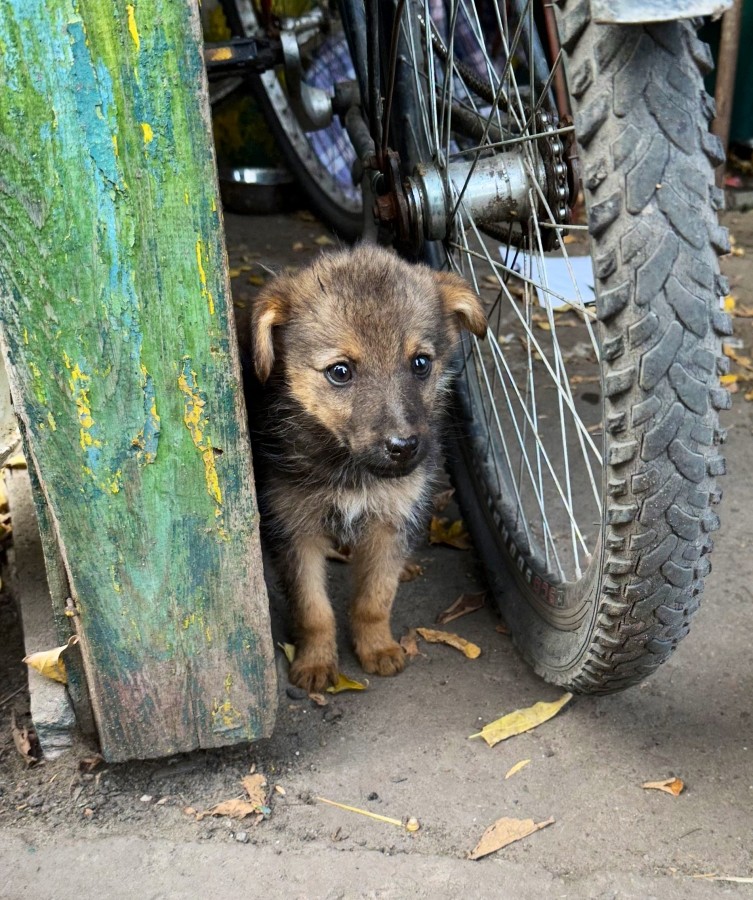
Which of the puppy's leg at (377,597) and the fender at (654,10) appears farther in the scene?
the puppy's leg at (377,597)

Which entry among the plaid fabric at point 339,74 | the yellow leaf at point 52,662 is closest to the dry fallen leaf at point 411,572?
the yellow leaf at point 52,662

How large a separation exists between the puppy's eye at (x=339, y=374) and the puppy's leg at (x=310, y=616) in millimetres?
554

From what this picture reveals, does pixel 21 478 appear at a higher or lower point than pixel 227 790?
higher

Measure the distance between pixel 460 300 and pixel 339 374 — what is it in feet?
1.53

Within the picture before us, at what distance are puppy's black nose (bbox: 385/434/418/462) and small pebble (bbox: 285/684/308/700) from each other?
0.87 meters

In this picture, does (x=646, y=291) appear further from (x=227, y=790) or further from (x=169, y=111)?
(x=227, y=790)

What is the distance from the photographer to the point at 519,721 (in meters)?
2.90

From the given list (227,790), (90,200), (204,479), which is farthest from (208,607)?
(90,200)

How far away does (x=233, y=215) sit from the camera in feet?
20.5

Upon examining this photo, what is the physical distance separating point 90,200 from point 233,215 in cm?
442

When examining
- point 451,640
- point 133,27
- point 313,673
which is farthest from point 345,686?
point 133,27

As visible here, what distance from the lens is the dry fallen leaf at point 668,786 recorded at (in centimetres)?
264

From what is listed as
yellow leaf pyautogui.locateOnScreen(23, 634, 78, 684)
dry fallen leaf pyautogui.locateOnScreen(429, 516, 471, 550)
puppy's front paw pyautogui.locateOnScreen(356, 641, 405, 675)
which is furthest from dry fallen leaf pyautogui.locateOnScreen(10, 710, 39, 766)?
dry fallen leaf pyautogui.locateOnScreen(429, 516, 471, 550)

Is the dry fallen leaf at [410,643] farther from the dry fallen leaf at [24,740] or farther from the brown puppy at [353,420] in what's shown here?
the dry fallen leaf at [24,740]
